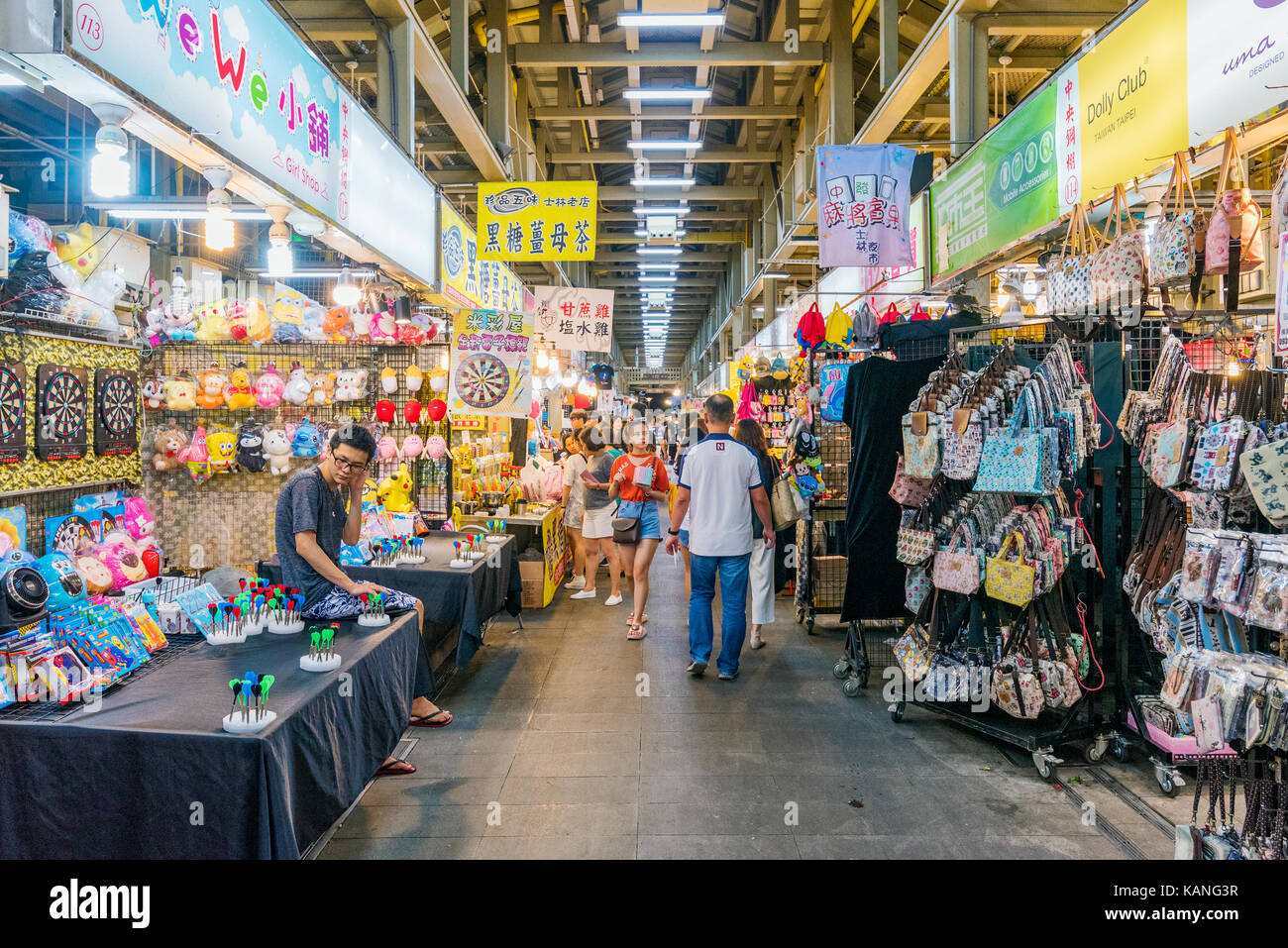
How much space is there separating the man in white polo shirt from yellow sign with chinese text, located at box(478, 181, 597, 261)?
3931 mm

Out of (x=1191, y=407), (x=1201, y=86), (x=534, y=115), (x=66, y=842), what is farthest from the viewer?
(x=534, y=115)

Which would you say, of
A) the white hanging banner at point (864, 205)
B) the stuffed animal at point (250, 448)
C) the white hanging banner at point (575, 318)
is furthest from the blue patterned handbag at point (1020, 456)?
the white hanging banner at point (575, 318)

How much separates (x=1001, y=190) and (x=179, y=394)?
257 inches

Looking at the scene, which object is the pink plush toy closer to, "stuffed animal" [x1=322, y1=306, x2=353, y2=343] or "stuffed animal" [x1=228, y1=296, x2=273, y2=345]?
"stuffed animal" [x1=322, y1=306, x2=353, y2=343]

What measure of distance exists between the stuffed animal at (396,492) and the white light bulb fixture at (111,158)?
3.25 m

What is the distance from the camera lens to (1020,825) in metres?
3.24

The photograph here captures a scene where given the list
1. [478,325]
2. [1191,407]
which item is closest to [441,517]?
[478,325]

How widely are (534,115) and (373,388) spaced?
24.8 feet

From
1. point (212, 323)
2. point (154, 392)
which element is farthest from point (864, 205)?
point (154, 392)

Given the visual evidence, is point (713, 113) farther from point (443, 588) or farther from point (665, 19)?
point (443, 588)

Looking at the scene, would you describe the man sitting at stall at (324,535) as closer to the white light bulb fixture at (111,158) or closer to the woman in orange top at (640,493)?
the white light bulb fixture at (111,158)

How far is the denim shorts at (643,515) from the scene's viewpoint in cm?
662

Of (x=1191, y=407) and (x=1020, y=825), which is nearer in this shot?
(x=1191, y=407)

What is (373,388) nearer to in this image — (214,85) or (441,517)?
(441,517)
